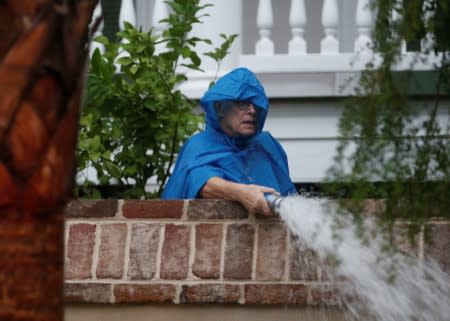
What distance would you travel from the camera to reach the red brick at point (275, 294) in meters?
5.44

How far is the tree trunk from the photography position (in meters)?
2.77

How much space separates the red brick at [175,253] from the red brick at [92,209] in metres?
0.25

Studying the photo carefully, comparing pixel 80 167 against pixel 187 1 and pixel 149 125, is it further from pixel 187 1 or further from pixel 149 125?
pixel 187 1

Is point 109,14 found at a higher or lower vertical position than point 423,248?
higher

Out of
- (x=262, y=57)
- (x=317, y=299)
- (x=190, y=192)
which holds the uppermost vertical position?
(x=262, y=57)

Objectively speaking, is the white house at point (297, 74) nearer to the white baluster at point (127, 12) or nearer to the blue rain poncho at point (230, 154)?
the white baluster at point (127, 12)

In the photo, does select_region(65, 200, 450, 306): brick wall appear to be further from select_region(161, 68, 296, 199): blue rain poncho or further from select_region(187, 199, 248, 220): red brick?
select_region(161, 68, 296, 199): blue rain poncho

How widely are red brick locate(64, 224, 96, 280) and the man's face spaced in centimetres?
102

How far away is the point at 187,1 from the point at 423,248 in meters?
2.19

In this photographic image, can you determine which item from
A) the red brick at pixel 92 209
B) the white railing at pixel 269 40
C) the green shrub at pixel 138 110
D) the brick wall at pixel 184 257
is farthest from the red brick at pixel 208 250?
the white railing at pixel 269 40

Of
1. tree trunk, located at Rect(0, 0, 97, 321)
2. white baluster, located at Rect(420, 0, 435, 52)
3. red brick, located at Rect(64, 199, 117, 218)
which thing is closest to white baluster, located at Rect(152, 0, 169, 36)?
red brick, located at Rect(64, 199, 117, 218)

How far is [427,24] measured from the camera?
3.51m

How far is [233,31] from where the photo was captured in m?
8.49

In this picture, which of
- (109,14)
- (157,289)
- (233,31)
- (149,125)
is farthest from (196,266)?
(109,14)
